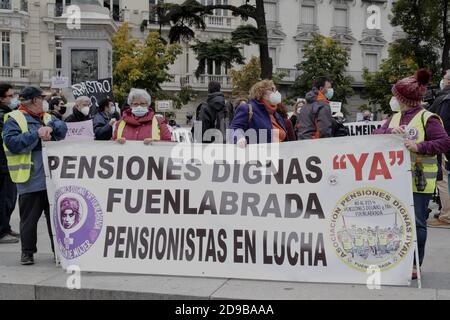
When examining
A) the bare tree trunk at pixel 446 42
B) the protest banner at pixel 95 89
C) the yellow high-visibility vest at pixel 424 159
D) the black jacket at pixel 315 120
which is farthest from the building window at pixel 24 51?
the yellow high-visibility vest at pixel 424 159

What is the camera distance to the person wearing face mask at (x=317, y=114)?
8461 mm

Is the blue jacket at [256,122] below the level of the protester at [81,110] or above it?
below

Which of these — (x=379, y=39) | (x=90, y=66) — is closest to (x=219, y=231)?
(x=90, y=66)

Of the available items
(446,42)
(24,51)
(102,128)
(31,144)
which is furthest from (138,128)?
(24,51)

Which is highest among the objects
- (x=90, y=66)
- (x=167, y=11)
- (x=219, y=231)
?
(x=167, y=11)

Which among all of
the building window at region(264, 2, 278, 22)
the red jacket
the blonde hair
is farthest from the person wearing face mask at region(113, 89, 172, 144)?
the building window at region(264, 2, 278, 22)

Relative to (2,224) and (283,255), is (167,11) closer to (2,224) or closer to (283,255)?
(2,224)

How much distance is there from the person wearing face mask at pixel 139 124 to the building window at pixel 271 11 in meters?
46.5

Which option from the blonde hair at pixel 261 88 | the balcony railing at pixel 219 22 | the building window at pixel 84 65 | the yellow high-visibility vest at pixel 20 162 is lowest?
the yellow high-visibility vest at pixel 20 162

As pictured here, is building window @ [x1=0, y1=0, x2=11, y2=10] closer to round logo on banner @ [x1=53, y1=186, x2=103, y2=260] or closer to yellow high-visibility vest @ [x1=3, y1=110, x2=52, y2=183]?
yellow high-visibility vest @ [x1=3, y1=110, x2=52, y2=183]

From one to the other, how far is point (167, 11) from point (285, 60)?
3189 centimetres

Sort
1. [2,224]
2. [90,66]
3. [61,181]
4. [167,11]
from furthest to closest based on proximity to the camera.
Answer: [167,11] → [90,66] → [2,224] → [61,181]

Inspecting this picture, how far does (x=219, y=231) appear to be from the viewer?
18.5ft

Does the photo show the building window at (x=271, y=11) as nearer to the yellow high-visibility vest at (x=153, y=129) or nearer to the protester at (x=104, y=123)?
the protester at (x=104, y=123)
